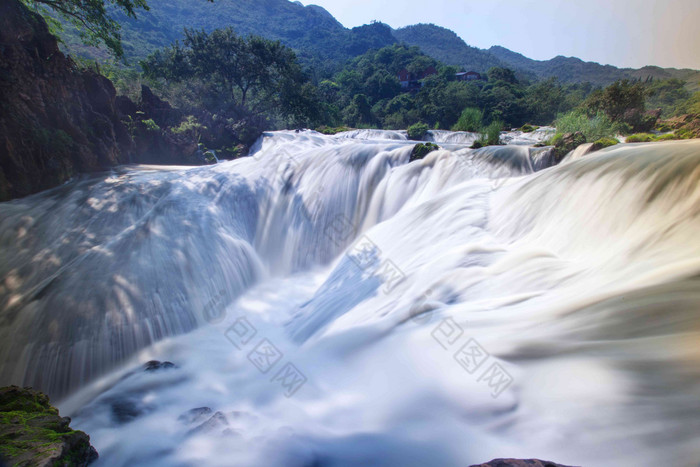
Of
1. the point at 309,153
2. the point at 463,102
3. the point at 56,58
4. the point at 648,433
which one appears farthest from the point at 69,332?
the point at 463,102

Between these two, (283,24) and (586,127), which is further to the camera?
(283,24)

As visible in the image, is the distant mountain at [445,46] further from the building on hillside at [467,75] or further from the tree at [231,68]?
the tree at [231,68]

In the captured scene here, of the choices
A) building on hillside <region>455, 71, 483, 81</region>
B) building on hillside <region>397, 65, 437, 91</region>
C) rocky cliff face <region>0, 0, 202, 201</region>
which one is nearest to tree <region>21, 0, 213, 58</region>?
rocky cliff face <region>0, 0, 202, 201</region>

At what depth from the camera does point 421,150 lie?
7.98 meters

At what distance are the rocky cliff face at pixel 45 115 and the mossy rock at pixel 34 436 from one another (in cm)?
701

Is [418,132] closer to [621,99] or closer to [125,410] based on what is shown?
[621,99]

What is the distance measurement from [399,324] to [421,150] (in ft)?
19.1

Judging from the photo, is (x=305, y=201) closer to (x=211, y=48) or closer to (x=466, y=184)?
(x=466, y=184)

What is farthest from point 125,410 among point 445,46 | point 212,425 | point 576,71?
point 445,46

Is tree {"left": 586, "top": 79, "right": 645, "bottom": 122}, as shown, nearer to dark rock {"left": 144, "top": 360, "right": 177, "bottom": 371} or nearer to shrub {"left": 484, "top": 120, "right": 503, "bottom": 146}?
shrub {"left": 484, "top": 120, "right": 503, "bottom": 146}

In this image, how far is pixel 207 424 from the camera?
263 centimetres

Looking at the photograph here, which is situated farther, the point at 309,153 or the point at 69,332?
the point at 309,153

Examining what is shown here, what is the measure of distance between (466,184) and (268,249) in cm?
446

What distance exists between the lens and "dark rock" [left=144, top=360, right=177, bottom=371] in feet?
11.8
